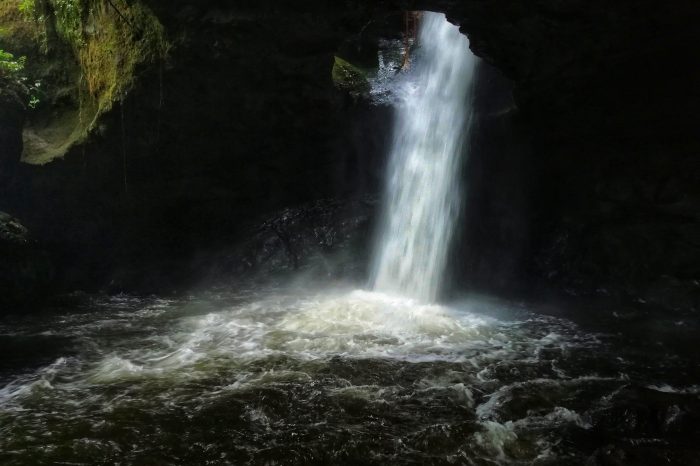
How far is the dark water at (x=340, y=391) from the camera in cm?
480

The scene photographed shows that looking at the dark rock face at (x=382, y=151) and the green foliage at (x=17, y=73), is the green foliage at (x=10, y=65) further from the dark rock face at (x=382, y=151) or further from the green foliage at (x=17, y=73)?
the dark rock face at (x=382, y=151)

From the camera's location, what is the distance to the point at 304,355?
23.9 feet

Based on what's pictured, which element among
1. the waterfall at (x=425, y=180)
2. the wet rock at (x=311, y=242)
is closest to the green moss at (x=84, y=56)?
the wet rock at (x=311, y=242)

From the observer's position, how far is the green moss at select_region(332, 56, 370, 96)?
12.0 m

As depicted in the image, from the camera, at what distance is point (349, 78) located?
12.3 m

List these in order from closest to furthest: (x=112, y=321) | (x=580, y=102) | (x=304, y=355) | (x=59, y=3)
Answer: (x=304, y=355) → (x=580, y=102) → (x=112, y=321) → (x=59, y=3)

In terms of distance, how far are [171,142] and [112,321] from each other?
3.94 m

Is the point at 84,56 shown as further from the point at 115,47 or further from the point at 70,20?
the point at 115,47

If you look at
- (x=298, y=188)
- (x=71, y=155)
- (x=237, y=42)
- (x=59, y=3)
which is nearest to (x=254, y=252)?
(x=298, y=188)

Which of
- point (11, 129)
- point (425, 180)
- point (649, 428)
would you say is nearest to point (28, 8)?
point (11, 129)

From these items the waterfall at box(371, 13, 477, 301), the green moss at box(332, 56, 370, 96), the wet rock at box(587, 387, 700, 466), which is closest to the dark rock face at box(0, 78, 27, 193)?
the green moss at box(332, 56, 370, 96)

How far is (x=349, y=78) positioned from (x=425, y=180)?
10.9 feet

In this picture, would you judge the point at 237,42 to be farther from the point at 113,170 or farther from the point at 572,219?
the point at 572,219

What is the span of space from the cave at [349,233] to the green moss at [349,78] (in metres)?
0.09
